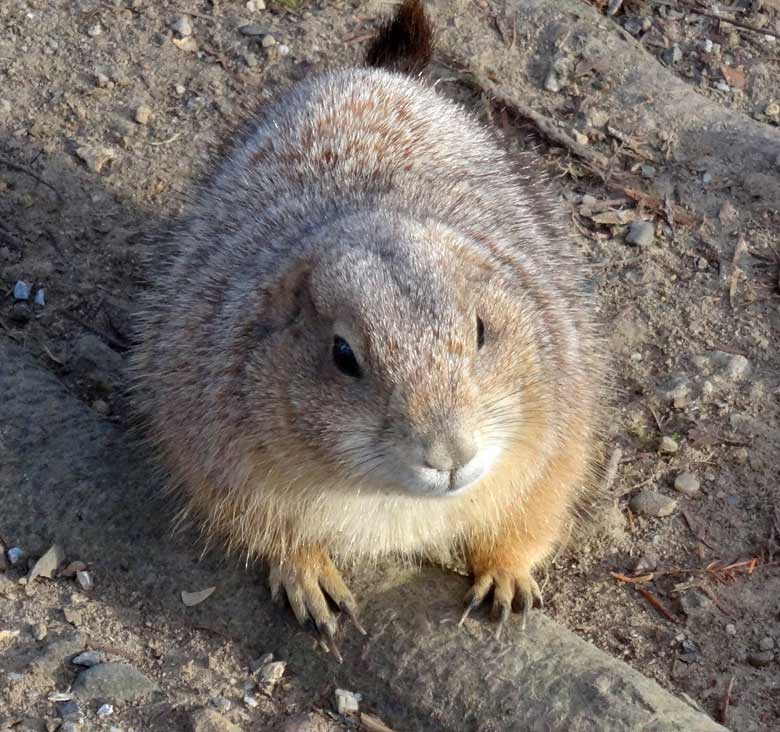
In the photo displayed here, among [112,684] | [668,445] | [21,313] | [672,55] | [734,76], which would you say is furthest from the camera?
[672,55]

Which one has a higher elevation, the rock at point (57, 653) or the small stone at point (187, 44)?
the small stone at point (187, 44)

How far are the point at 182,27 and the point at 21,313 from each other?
7.98ft

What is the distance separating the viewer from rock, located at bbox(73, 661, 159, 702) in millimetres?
4691

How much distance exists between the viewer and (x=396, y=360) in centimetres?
398

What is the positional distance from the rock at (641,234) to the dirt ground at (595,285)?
0.15ft

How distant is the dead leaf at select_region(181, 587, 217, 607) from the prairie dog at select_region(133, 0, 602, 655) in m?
0.25

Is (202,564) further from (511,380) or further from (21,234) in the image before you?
(21,234)

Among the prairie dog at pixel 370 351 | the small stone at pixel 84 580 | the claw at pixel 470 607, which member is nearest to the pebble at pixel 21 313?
the prairie dog at pixel 370 351

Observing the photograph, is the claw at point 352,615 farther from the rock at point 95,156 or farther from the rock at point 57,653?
the rock at point 95,156

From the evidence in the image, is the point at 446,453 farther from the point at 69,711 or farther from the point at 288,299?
the point at 69,711

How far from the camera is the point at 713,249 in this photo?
709 centimetres

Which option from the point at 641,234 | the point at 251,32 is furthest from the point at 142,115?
the point at 641,234

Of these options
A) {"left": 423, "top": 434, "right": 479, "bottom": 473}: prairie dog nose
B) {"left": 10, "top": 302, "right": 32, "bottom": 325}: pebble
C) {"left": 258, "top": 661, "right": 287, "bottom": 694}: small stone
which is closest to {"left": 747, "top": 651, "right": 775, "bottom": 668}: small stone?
{"left": 258, "top": 661, "right": 287, "bottom": 694}: small stone

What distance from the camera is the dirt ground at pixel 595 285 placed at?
5.07 m
